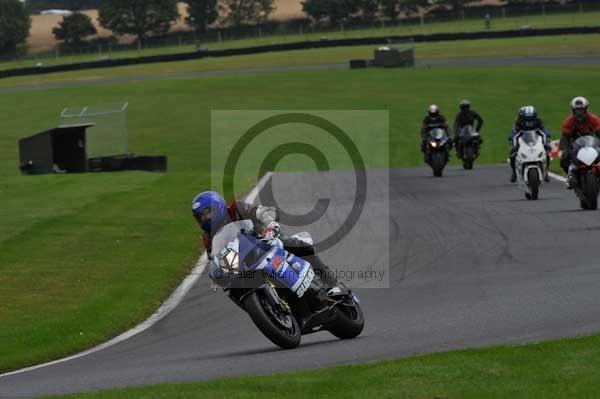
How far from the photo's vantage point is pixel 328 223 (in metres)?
20.0

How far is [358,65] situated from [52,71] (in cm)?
2455

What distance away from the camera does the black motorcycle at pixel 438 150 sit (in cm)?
2838

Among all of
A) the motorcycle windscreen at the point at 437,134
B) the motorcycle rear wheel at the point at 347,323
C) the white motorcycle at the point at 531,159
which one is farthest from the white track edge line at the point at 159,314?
the motorcycle windscreen at the point at 437,134

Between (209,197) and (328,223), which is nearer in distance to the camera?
(209,197)

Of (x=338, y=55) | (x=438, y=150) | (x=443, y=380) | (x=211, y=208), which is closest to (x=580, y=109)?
(x=438, y=150)

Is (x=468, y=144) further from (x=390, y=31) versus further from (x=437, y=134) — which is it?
(x=390, y=31)

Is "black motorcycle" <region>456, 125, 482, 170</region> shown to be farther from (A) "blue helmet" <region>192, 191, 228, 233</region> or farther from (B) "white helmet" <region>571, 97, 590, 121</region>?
(A) "blue helmet" <region>192, 191, 228, 233</region>

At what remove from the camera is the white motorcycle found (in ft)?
70.1

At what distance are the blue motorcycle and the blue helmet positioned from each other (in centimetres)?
15

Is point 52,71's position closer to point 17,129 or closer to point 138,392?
point 17,129

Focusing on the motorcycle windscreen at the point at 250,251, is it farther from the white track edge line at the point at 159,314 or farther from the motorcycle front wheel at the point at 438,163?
the motorcycle front wheel at the point at 438,163

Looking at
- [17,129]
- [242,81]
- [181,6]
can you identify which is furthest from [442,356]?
[181,6]

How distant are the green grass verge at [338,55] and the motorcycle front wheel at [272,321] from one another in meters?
59.5

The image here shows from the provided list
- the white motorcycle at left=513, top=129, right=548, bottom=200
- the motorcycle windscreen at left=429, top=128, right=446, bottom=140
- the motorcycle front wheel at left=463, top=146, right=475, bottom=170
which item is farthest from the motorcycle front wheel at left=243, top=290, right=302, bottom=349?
the motorcycle front wheel at left=463, top=146, right=475, bottom=170
